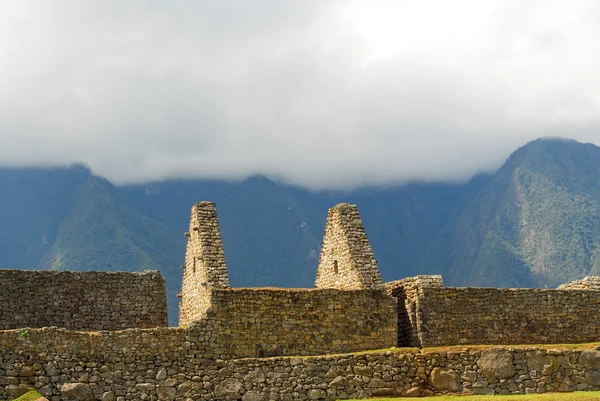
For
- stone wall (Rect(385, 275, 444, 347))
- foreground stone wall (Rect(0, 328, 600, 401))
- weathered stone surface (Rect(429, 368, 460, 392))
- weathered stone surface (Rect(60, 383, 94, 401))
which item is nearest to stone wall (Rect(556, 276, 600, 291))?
foreground stone wall (Rect(0, 328, 600, 401))

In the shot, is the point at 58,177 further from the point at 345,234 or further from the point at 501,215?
the point at 345,234

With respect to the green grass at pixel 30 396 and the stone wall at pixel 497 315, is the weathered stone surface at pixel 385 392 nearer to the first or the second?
the stone wall at pixel 497 315

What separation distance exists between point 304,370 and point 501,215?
110m

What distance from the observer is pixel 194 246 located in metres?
37.6

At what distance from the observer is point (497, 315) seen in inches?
1505

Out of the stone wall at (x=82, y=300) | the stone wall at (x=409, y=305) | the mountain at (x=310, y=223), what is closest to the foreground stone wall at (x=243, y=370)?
the stone wall at (x=409, y=305)

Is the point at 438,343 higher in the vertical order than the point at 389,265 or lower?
lower

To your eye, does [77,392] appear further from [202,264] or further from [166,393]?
[202,264]

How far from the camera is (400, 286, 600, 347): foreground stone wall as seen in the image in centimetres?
3716

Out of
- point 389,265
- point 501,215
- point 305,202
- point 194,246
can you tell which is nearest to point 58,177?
point 305,202

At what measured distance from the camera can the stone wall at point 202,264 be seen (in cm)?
3534

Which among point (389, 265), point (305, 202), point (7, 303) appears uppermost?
point (305, 202)

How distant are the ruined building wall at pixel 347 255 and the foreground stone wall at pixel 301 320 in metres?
1.17

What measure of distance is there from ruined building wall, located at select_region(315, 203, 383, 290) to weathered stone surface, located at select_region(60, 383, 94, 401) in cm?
1111
